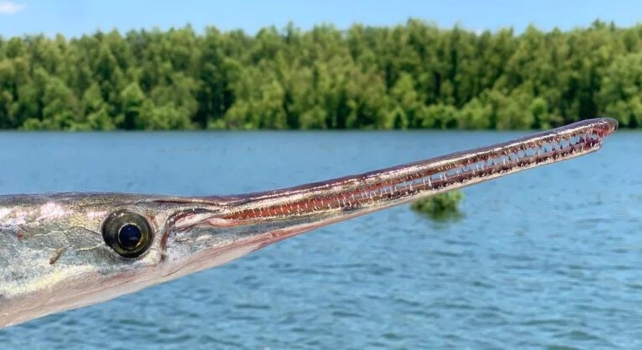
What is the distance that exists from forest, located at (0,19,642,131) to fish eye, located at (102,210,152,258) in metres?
90.7

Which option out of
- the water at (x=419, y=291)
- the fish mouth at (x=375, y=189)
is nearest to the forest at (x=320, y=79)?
the water at (x=419, y=291)

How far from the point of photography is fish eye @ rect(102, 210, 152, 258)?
113 inches

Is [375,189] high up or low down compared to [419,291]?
up

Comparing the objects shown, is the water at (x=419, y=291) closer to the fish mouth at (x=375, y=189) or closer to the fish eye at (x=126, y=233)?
the fish mouth at (x=375, y=189)

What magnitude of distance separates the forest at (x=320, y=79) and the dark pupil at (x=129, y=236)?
9075cm

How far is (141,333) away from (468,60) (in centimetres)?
8965

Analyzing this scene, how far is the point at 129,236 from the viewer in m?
2.89

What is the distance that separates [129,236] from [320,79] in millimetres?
100508

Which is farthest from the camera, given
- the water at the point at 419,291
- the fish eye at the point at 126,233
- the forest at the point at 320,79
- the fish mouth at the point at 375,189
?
the forest at the point at 320,79

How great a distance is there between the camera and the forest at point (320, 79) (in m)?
93.4

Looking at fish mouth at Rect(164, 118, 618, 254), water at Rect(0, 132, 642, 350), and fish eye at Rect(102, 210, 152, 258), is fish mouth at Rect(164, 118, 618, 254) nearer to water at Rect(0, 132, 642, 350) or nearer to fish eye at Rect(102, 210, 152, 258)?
fish eye at Rect(102, 210, 152, 258)

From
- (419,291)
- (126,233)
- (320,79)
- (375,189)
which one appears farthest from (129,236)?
(320,79)

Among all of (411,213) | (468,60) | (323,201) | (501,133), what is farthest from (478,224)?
(468,60)

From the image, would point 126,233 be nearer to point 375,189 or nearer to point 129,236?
point 129,236
